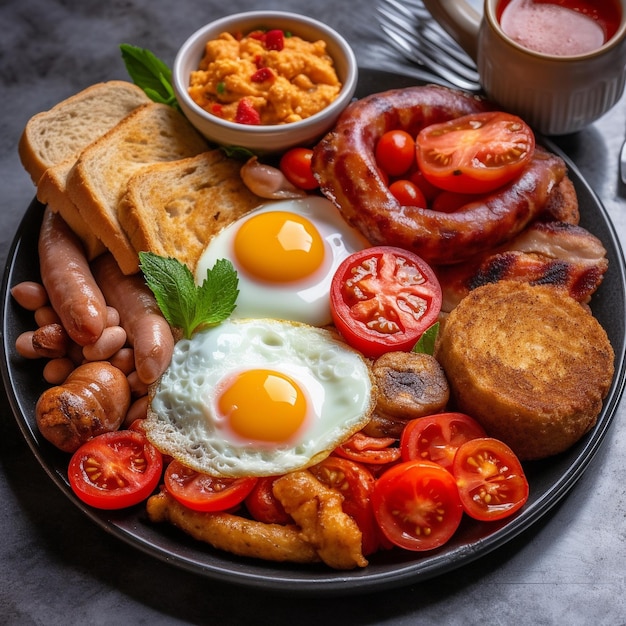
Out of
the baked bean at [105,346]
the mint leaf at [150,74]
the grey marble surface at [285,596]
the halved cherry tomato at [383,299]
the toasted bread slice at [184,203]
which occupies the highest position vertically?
the mint leaf at [150,74]

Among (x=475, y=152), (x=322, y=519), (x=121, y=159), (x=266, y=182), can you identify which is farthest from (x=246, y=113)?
(x=322, y=519)

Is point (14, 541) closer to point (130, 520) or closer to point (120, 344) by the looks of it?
point (130, 520)

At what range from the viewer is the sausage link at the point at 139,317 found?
3.61m

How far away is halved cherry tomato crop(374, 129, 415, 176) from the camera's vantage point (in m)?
4.32

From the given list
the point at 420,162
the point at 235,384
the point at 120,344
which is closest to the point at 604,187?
the point at 420,162

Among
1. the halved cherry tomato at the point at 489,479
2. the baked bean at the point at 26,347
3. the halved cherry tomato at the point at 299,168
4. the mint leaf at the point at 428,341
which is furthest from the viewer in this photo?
the halved cherry tomato at the point at 299,168

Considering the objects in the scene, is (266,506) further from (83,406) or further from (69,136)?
(69,136)

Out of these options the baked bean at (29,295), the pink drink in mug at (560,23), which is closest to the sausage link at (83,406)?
the baked bean at (29,295)

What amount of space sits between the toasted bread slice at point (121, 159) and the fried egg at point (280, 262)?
1.55ft

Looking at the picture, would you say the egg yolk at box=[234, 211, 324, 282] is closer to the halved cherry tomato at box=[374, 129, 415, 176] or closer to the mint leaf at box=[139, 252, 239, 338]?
the mint leaf at box=[139, 252, 239, 338]

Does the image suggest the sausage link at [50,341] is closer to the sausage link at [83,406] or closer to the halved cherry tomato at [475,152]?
the sausage link at [83,406]

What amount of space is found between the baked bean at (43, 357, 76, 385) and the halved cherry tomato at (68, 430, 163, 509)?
46cm

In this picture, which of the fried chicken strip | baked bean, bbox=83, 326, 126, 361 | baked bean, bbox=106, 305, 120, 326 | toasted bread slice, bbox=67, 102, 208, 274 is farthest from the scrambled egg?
the fried chicken strip

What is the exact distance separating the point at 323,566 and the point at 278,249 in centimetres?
153
